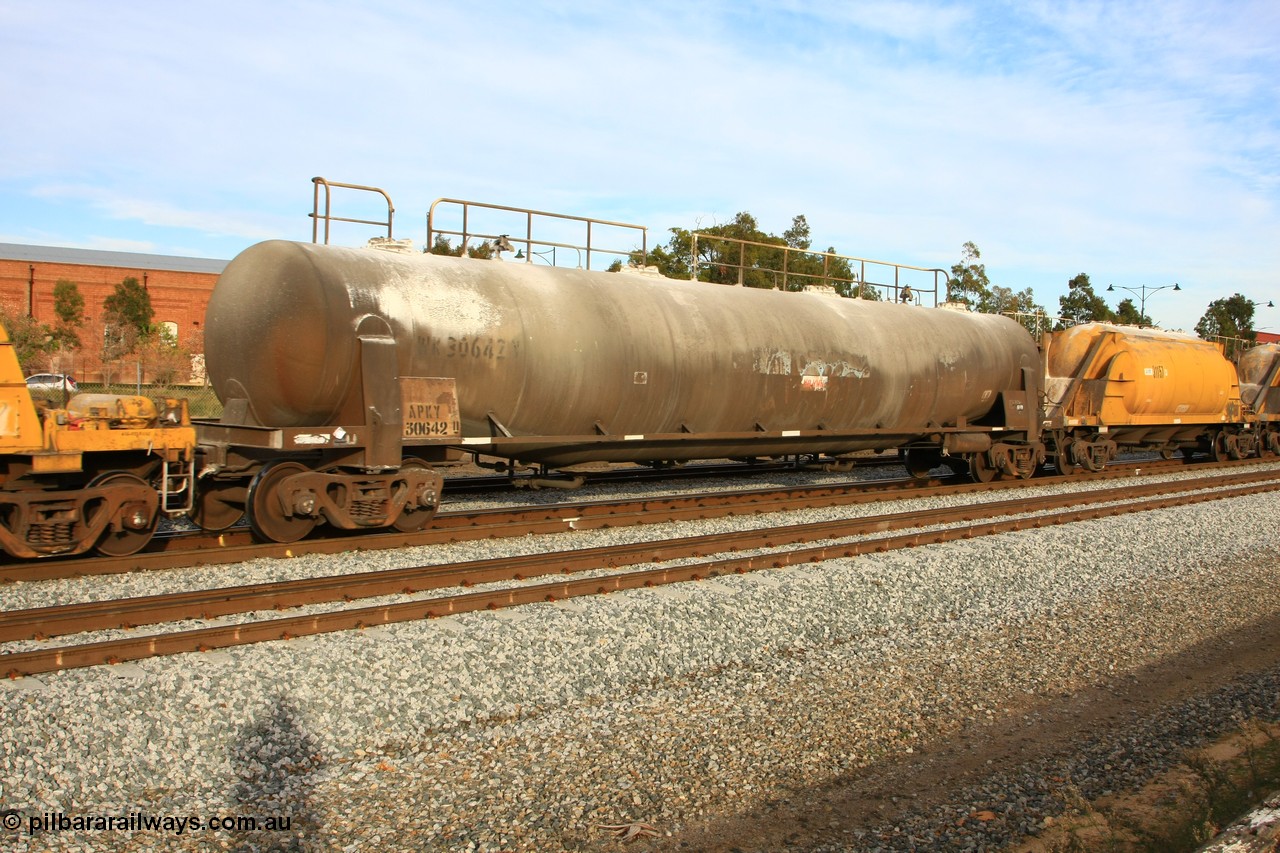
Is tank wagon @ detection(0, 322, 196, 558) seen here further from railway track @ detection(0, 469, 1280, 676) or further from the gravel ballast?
railway track @ detection(0, 469, 1280, 676)

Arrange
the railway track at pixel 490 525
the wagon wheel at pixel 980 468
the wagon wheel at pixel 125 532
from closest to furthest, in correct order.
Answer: the railway track at pixel 490 525, the wagon wheel at pixel 125 532, the wagon wheel at pixel 980 468

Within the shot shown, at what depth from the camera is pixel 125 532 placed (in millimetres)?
9312

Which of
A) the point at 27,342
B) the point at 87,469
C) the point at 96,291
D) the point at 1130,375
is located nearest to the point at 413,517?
the point at 87,469

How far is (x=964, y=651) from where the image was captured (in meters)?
7.66

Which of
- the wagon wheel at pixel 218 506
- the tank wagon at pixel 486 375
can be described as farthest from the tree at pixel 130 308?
the tank wagon at pixel 486 375

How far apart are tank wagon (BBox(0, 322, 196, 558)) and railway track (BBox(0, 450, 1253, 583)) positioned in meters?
0.27

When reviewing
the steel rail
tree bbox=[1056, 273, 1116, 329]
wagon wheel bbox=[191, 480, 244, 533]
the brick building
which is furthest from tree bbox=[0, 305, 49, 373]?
tree bbox=[1056, 273, 1116, 329]

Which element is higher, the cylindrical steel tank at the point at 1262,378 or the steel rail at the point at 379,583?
the cylindrical steel tank at the point at 1262,378

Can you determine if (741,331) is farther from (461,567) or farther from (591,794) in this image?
(591,794)

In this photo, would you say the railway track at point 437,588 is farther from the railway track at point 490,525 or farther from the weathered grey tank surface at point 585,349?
the weathered grey tank surface at point 585,349

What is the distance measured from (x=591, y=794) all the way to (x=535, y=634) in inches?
80.7

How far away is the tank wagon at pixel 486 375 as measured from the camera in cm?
1002

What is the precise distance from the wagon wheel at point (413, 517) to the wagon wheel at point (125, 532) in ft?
8.25

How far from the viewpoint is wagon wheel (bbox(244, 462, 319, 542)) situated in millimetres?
9812
